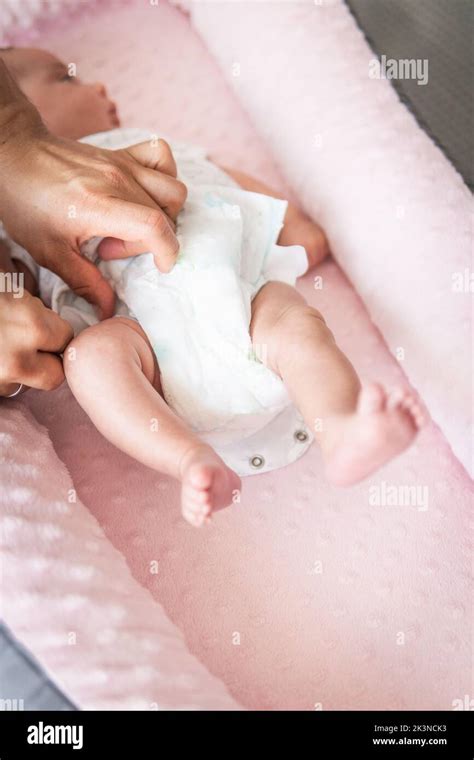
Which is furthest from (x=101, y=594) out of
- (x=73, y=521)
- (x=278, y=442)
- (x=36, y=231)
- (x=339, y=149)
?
(x=339, y=149)

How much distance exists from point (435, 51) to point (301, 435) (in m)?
0.81

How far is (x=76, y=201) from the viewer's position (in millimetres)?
1007

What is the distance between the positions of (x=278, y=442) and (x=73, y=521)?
339 millimetres

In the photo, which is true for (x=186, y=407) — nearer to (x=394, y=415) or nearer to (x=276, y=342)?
(x=276, y=342)

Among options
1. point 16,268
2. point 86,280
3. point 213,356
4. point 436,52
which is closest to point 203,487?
point 213,356

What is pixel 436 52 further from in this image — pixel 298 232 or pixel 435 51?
pixel 298 232

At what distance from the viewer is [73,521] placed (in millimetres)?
995

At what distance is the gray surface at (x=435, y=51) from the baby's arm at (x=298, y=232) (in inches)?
10.3

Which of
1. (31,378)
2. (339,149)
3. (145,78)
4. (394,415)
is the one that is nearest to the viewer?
(394,415)

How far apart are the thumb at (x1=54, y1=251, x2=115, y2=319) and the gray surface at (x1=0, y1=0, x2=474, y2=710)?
0.64 metres

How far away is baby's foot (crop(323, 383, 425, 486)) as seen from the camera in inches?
32.0

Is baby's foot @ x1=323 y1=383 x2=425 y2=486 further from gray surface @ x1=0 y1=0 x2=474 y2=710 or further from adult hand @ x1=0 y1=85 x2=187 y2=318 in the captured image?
gray surface @ x1=0 y1=0 x2=474 y2=710

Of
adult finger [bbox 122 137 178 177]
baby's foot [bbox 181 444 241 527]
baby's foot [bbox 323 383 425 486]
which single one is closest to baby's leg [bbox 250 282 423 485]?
baby's foot [bbox 323 383 425 486]

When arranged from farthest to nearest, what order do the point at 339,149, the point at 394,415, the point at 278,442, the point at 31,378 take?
the point at 339,149
the point at 278,442
the point at 31,378
the point at 394,415
